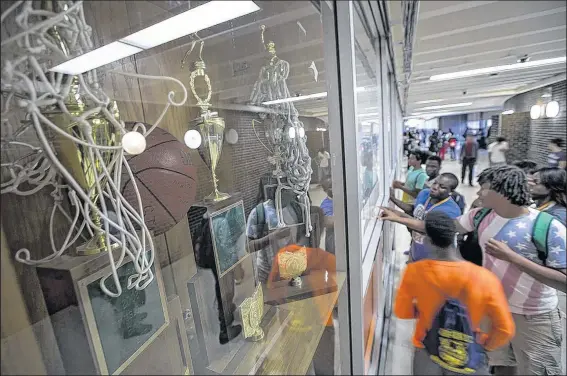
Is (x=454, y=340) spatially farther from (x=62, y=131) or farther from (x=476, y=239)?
(x=62, y=131)

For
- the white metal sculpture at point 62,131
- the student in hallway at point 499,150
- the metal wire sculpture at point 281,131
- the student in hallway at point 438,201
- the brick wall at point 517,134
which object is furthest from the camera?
the student in hallway at point 499,150

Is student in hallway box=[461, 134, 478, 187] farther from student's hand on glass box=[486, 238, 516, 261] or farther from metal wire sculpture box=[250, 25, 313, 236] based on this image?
metal wire sculpture box=[250, 25, 313, 236]

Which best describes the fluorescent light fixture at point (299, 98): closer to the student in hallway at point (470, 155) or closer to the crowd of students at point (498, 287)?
the crowd of students at point (498, 287)

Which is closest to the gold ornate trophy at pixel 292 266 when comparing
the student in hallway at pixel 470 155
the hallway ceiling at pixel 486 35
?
the hallway ceiling at pixel 486 35

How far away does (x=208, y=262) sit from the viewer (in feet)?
1.83

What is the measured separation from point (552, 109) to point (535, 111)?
103 mm

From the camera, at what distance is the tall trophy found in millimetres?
534

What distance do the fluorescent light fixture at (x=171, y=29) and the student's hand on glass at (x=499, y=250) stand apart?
1682 mm

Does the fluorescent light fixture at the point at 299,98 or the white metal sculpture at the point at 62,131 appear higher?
the fluorescent light fixture at the point at 299,98

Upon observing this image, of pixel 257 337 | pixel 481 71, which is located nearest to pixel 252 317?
pixel 257 337

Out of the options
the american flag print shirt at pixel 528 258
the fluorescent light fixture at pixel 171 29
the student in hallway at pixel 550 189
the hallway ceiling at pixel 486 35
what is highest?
the hallway ceiling at pixel 486 35

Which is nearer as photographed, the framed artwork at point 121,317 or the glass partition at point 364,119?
the framed artwork at point 121,317

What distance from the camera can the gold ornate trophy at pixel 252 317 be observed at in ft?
2.00

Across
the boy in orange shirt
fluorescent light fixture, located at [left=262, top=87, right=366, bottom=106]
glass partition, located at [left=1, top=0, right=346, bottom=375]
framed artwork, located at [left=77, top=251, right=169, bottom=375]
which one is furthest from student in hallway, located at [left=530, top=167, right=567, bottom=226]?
framed artwork, located at [left=77, top=251, right=169, bottom=375]
